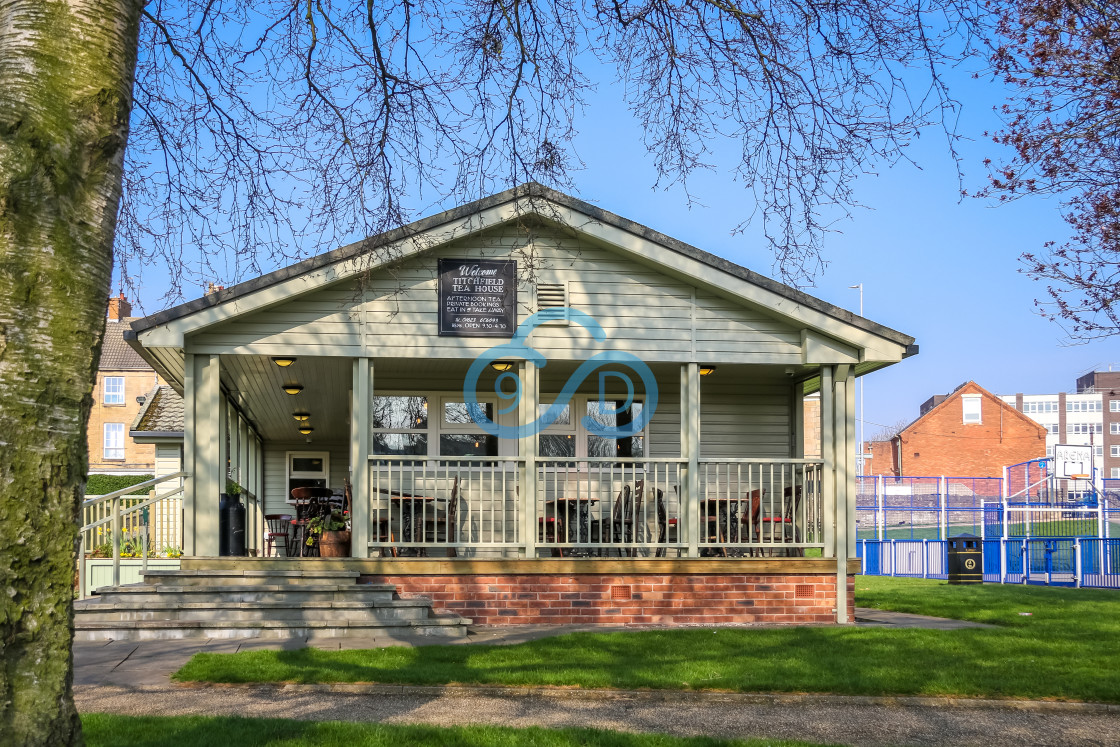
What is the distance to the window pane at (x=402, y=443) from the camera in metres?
14.8

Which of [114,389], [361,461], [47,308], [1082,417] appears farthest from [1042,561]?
[1082,417]

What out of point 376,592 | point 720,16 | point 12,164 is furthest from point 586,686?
point 12,164

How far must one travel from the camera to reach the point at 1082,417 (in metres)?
87.0

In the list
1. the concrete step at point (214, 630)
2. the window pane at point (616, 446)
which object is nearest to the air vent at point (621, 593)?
the concrete step at point (214, 630)

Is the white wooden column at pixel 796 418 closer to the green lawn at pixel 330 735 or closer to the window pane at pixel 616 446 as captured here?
the window pane at pixel 616 446

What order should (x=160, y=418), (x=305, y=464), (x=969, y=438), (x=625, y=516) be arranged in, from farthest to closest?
(x=969, y=438) < (x=160, y=418) < (x=305, y=464) < (x=625, y=516)

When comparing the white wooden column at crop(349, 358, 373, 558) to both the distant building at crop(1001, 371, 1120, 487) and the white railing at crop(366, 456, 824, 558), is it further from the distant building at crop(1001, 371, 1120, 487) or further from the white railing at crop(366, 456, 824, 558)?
the distant building at crop(1001, 371, 1120, 487)

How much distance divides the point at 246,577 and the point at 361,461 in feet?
5.54

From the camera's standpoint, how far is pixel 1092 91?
9.16 metres

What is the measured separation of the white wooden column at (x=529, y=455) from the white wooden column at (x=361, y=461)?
1705mm

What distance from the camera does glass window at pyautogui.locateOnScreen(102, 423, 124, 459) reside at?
168ft

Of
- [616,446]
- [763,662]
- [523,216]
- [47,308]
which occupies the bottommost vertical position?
[763,662]

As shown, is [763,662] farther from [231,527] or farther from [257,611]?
[231,527]

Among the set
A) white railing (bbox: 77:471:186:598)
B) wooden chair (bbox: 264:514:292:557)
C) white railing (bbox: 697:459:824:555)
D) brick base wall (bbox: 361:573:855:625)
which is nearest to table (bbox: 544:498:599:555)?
brick base wall (bbox: 361:573:855:625)
